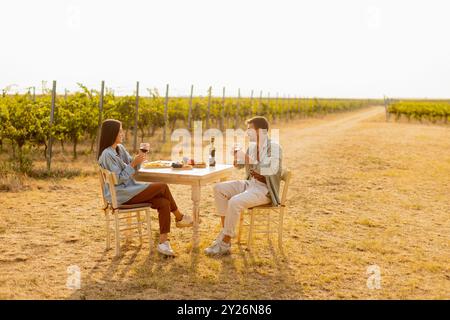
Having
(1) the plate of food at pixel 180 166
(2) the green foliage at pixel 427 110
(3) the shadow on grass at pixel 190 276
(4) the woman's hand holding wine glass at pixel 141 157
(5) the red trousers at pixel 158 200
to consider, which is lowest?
(3) the shadow on grass at pixel 190 276

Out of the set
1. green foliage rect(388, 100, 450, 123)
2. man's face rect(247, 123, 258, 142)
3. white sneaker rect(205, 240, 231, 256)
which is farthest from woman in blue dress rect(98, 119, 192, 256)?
green foliage rect(388, 100, 450, 123)

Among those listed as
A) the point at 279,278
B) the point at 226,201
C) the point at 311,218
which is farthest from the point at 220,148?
the point at 279,278

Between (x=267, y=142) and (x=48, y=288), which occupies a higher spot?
(x=267, y=142)

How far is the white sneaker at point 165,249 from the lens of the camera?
4469mm

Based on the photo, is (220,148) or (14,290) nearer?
(14,290)

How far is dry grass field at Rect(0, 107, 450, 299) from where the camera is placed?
12.3 feet

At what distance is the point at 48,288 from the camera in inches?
146

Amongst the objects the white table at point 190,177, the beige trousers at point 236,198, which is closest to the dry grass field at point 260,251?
the beige trousers at point 236,198

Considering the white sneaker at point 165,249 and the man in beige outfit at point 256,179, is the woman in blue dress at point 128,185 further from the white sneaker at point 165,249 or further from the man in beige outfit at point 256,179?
the man in beige outfit at point 256,179

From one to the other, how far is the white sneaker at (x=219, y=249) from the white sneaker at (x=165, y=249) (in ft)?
1.11

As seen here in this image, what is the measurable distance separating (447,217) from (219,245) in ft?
11.0

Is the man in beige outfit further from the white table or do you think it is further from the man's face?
the white table

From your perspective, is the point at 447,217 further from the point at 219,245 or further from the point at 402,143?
the point at 402,143
